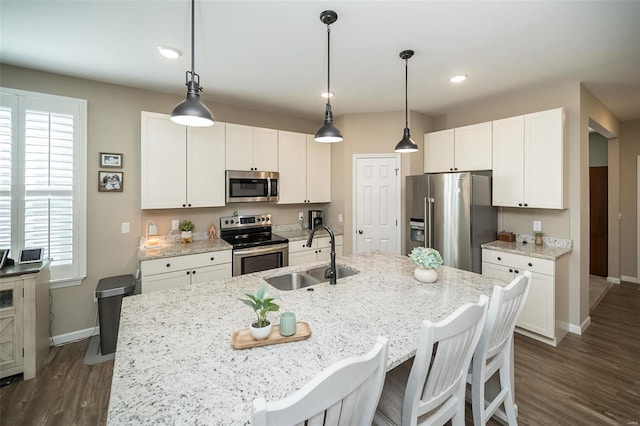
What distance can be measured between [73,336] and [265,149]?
2.98 meters

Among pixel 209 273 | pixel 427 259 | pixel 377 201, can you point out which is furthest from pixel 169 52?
pixel 377 201

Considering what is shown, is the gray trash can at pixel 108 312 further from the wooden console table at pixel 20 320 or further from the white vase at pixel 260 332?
the white vase at pixel 260 332

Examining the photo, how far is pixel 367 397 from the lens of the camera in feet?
3.06

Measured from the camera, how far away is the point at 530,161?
3.11m

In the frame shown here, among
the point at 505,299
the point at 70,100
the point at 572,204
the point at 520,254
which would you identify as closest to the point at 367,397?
the point at 505,299

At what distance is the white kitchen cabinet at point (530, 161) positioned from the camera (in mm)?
2928

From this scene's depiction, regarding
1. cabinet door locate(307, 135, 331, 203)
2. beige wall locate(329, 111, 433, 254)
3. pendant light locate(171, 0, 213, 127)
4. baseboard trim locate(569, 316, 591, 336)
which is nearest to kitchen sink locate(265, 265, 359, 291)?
pendant light locate(171, 0, 213, 127)

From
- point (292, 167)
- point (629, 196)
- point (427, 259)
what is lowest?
point (427, 259)

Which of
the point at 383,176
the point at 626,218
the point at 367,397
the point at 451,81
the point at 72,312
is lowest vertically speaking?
the point at 72,312

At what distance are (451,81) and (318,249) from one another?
2569 millimetres

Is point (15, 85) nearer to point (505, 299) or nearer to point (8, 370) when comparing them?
point (8, 370)

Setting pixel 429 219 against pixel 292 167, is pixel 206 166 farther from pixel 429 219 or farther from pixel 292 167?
pixel 429 219

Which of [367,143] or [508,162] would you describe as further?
[367,143]

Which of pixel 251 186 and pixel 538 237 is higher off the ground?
pixel 251 186
